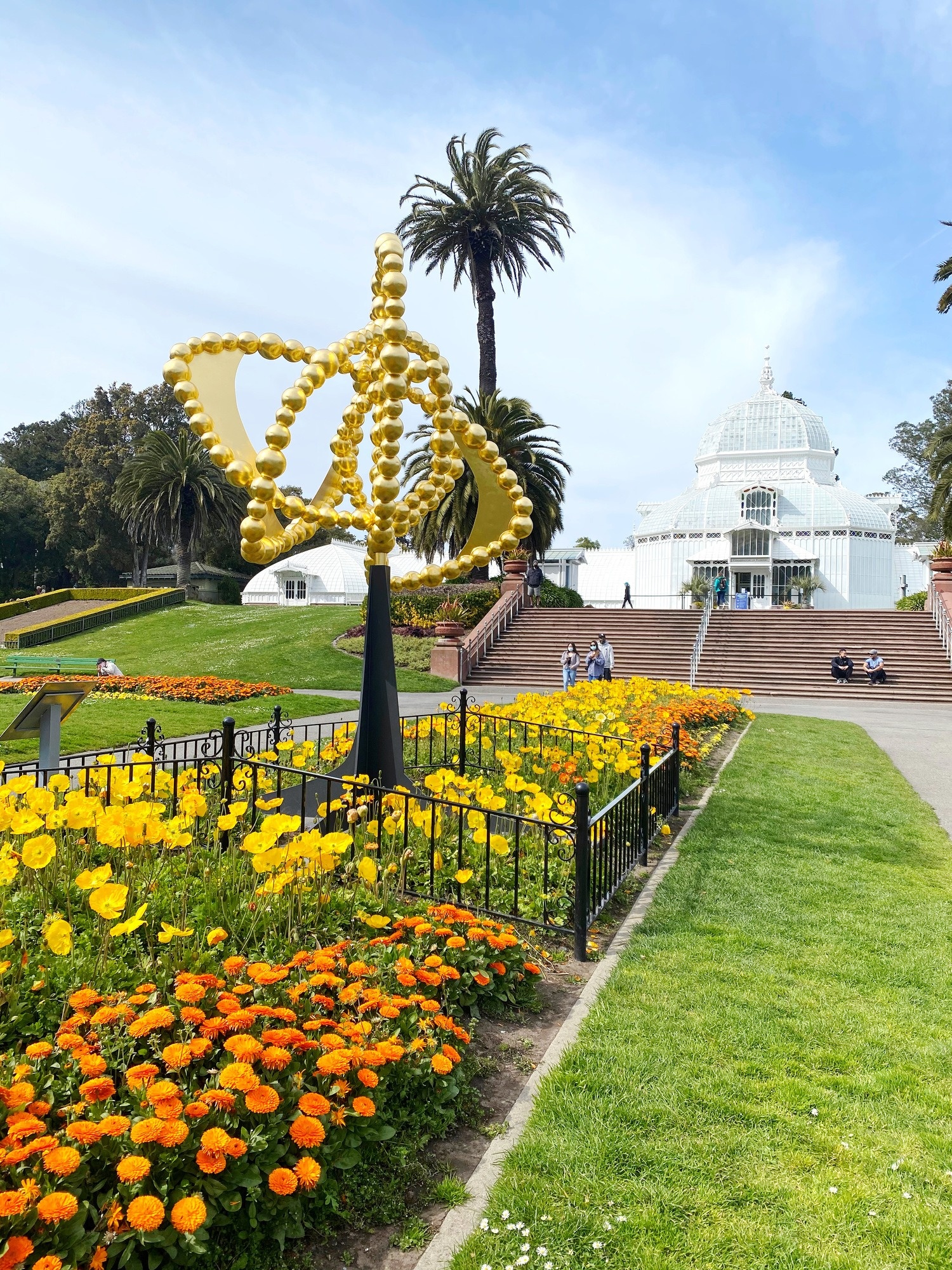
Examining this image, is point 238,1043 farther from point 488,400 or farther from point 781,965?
point 488,400

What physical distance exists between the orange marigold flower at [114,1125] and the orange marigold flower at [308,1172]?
498 mm

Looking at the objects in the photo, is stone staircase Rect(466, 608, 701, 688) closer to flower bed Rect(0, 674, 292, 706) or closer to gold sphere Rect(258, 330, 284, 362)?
flower bed Rect(0, 674, 292, 706)

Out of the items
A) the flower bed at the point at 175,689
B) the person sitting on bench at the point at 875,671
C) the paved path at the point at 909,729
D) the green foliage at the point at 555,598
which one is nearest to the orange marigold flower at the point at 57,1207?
the paved path at the point at 909,729

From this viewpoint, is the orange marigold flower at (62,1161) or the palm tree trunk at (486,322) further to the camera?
the palm tree trunk at (486,322)

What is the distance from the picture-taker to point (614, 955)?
4750 millimetres

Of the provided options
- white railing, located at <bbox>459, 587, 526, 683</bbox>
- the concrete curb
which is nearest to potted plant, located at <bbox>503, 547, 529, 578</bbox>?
white railing, located at <bbox>459, 587, 526, 683</bbox>

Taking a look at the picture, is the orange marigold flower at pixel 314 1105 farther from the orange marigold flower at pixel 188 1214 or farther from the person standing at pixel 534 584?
the person standing at pixel 534 584

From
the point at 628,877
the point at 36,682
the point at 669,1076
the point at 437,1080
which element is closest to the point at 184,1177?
the point at 437,1080

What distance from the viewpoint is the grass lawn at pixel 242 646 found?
930 inches

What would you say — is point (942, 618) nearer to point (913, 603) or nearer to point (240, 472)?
point (913, 603)

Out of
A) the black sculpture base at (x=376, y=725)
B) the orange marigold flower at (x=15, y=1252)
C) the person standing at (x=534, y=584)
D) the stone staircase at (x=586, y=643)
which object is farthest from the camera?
the person standing at (x=534, y=584)

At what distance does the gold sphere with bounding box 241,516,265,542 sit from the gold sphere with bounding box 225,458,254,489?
0.84ft

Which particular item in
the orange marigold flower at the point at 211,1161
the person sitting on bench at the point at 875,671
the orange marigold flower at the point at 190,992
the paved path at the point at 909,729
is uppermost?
the person sitting on bench at the point at 875,671

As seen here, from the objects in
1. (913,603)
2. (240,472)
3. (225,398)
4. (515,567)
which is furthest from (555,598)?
(240,472)
